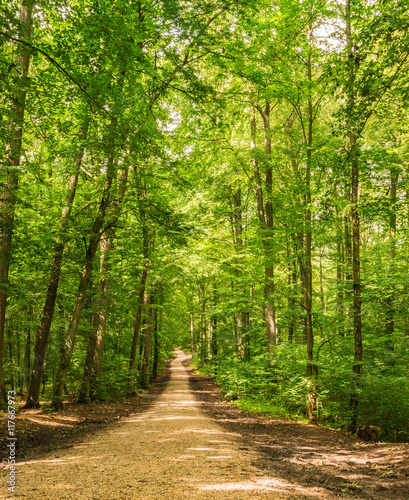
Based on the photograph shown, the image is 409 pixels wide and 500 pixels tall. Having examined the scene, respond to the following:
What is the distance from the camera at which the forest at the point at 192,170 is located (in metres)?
5.94

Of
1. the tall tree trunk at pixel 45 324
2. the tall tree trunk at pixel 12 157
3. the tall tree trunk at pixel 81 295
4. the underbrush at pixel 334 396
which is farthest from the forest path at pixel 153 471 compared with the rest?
the underbrush at pixel 334 396

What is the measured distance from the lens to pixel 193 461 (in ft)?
16.3

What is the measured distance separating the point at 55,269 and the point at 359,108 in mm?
8580

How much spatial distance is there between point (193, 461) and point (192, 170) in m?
10.9

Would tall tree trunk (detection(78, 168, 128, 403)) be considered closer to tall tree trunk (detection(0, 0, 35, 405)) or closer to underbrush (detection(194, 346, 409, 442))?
tall tree trunk (detection(0, 0, 35, 405))

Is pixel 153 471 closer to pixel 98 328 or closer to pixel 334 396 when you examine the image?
pixel 334 396

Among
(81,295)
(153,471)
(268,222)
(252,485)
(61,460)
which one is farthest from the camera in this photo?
(268,222)

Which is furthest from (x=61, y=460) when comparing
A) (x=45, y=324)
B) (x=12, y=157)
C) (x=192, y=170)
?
(x=192, y=170)

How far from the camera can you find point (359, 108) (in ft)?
17.9

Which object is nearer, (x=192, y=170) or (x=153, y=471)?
(x=153, y=471)

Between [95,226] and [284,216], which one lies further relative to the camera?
[284,216]

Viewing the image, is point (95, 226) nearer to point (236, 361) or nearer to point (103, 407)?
point (103, 407)

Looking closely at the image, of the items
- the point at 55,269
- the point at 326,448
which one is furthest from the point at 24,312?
the point at 326,448

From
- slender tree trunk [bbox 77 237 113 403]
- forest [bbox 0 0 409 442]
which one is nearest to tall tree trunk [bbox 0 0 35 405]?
forest [bbox 0 0 409 442]
